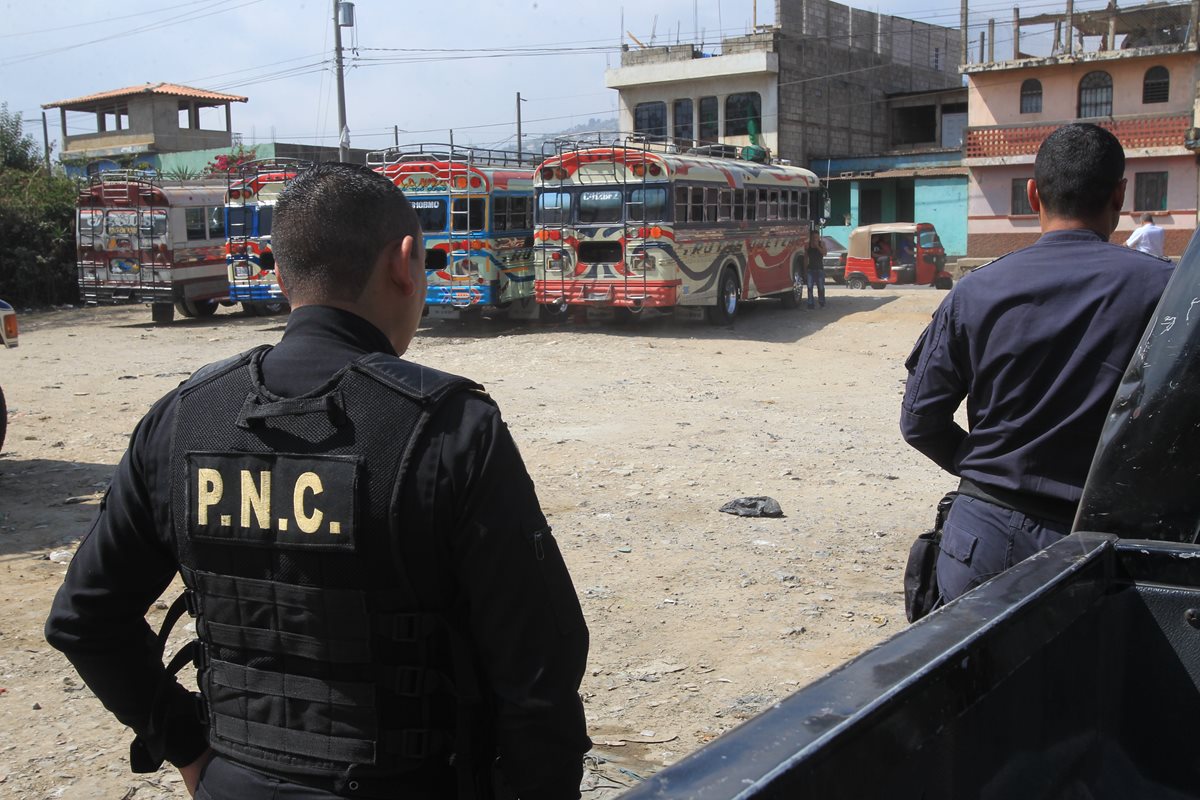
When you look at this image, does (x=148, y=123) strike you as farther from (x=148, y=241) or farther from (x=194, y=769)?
(x=194, y=769)

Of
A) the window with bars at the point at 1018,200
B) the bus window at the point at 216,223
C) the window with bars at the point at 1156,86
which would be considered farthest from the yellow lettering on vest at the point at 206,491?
the window with bars at the point at 1156,86

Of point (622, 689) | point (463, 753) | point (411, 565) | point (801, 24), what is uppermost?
point (801, 24)

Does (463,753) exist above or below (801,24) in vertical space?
below

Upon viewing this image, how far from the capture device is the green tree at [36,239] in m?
25.8

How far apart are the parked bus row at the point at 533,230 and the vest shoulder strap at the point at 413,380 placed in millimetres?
14447

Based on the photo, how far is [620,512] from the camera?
24.9ft

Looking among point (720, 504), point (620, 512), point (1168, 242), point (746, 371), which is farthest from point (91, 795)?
point (1168, 242)

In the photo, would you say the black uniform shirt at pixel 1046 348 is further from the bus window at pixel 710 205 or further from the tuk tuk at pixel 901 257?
the tuk tuk at pixel 901 257

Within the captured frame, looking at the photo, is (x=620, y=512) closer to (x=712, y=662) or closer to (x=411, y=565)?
(x=712, y=662)

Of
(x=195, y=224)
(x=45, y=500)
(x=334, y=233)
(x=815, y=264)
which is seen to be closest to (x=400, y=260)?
(x=334, y=233)

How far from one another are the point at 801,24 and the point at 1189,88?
14.4 m

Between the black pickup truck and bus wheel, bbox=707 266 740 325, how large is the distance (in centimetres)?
1694

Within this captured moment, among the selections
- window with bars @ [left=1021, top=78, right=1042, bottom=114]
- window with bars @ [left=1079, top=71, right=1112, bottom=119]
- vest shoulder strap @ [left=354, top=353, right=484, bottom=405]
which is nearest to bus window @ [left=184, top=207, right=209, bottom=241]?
vest shoulder strap @ [left=354, top=353, right=484, bottom=405]

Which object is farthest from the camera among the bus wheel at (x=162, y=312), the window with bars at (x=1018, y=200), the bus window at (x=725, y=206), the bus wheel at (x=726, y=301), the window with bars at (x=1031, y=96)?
the window with bars at (x=1031, y=96)
